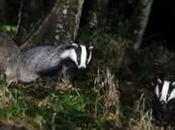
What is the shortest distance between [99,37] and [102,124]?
3964 millimetres

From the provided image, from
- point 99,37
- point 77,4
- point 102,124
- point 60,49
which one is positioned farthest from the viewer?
point 99,37

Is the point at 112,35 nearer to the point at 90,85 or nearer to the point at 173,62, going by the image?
the point at 173,62

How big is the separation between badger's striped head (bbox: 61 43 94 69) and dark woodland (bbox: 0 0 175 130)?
2.6 inches

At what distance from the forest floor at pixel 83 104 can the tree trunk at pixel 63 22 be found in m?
0.65

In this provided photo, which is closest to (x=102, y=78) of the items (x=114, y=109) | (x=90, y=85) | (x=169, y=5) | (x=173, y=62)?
(x=90, y=85)

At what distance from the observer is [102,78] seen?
1112 centimetres

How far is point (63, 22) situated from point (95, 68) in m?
0.92

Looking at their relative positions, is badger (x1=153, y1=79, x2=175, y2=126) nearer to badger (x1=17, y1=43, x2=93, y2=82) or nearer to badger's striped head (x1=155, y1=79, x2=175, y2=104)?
badger's striped head (x1=155, y1=79, x2=175, y2=104)

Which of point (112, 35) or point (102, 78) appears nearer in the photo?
point (102, 78)

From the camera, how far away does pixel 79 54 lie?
10.6m

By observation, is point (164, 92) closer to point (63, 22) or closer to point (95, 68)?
point (95, 68)

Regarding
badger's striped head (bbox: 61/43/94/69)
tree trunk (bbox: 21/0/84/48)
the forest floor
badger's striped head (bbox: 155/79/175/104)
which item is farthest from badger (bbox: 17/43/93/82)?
badger's striped head (bbox: 155/79/175/104)

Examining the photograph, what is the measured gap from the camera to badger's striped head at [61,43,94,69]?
10.5 metres

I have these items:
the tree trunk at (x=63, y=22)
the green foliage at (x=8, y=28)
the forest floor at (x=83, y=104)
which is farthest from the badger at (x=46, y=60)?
the green foliage at (x=8, y=28)
